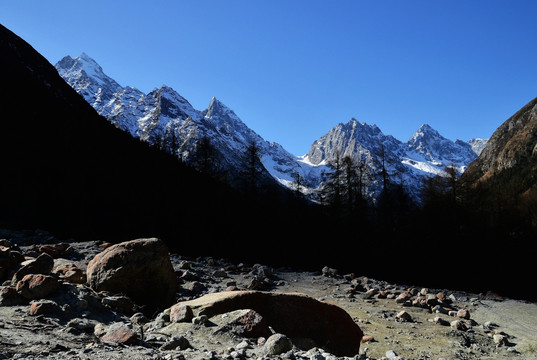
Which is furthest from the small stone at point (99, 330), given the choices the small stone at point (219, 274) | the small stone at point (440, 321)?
the small stone at point (440, 321)

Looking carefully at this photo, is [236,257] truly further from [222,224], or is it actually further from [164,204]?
[164,204]

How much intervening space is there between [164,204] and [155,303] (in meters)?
23.4

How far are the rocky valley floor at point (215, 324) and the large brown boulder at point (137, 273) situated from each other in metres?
0.45

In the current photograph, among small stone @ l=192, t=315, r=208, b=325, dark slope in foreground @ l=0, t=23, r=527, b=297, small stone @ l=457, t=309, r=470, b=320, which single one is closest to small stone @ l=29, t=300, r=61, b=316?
small stone @ l=192, t=315, r=208, b=325

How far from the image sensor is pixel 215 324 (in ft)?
17.5

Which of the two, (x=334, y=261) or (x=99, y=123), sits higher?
(x=99, y=123)

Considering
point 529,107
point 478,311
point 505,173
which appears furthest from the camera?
point 529,107

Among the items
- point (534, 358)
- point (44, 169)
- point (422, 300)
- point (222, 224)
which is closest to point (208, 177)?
point (222, 224)

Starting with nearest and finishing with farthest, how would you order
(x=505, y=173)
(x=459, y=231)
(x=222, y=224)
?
(x=459, y=231), (x=222, y=224), (x=505, y=173)

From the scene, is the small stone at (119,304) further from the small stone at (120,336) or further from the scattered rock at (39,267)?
the small stone at (120,336)

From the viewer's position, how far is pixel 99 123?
41.3 metres

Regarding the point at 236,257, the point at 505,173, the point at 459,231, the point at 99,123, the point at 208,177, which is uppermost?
the point at 505,173

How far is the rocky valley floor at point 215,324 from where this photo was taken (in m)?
4.09

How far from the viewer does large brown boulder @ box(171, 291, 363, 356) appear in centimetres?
592
